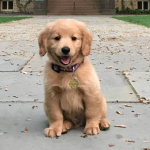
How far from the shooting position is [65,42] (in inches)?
101

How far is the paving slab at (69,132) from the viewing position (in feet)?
8.13

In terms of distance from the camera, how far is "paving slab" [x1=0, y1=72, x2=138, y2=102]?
3783mm

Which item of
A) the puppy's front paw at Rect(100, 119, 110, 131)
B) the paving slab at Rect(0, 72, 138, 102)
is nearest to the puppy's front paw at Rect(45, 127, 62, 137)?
the puppy's front paw at Rect(100, 119, 110, 131)

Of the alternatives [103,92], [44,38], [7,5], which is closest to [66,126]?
[44,38]

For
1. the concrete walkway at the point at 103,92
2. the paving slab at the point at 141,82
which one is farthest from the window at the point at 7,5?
the paving slab at the point at 141,82

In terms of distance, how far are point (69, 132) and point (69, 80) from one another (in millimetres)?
520

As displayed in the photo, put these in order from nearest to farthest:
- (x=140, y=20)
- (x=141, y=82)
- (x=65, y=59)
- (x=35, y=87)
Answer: (x=65, y=59) → (x=35, y=87) → (x=141, y=82) → (x=140, y=20)

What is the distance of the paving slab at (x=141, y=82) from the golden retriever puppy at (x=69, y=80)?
1.25 m

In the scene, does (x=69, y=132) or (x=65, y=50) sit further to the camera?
(x=69, y=132)

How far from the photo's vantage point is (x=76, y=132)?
2777mm

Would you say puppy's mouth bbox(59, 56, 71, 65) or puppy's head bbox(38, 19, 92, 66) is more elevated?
puppy's head bbox(38, 19, 92, 66)

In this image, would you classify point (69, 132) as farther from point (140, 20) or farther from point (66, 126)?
point (140, 20)

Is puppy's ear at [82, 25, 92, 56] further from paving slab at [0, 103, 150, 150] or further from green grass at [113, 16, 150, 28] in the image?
green grass at [113, 16, 150, 28]

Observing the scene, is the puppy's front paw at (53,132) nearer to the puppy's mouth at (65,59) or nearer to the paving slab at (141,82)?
the puppy's mouth at (65,59)
